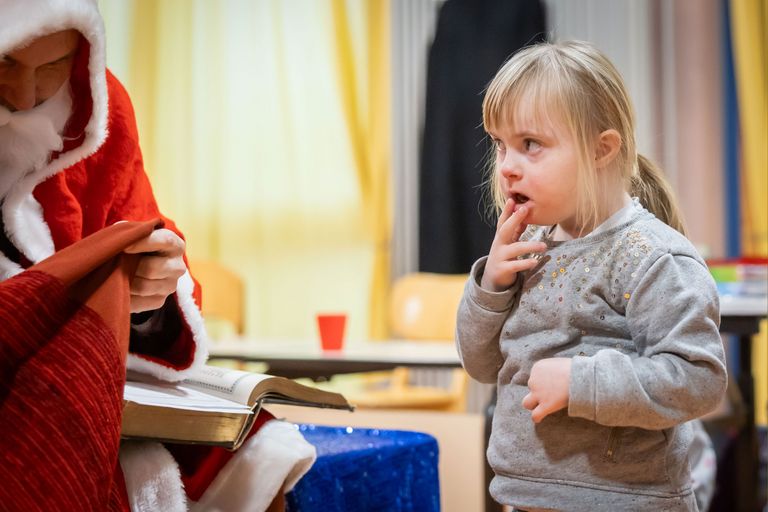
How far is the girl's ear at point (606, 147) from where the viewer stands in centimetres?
97

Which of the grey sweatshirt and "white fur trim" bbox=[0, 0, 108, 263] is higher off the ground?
"white fur trim" bbox=[0, 0, 108, 263]

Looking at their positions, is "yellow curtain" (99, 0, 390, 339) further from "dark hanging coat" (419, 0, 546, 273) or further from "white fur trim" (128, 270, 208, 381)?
"white fur trim" (128, 270, 208, 381)

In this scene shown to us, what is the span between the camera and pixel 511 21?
3.54 meters

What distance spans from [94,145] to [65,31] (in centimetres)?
14

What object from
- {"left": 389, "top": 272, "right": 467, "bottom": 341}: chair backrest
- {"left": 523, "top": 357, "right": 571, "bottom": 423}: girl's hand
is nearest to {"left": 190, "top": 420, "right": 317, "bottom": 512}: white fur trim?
{"left": 523, "top": 357, "right": 571, "bottom": 423}: girl's hand

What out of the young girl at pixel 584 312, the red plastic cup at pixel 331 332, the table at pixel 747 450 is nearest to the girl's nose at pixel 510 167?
the young girl at pixel 584 312

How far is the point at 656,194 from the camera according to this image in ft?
3.55

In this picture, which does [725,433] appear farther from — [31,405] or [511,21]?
[31,405]

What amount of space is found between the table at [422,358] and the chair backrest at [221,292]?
793 mm

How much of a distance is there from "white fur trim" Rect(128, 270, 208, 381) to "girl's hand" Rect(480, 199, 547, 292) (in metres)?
0.37

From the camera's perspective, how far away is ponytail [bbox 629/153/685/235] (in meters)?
1.07

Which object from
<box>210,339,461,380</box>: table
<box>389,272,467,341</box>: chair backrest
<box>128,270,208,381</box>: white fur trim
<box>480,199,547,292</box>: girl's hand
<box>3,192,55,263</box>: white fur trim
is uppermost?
<box>3,192,55,263</box>: white fur trim

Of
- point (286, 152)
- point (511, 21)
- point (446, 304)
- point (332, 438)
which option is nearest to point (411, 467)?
point (332, 438)

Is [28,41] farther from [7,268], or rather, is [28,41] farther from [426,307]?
[426,307]
